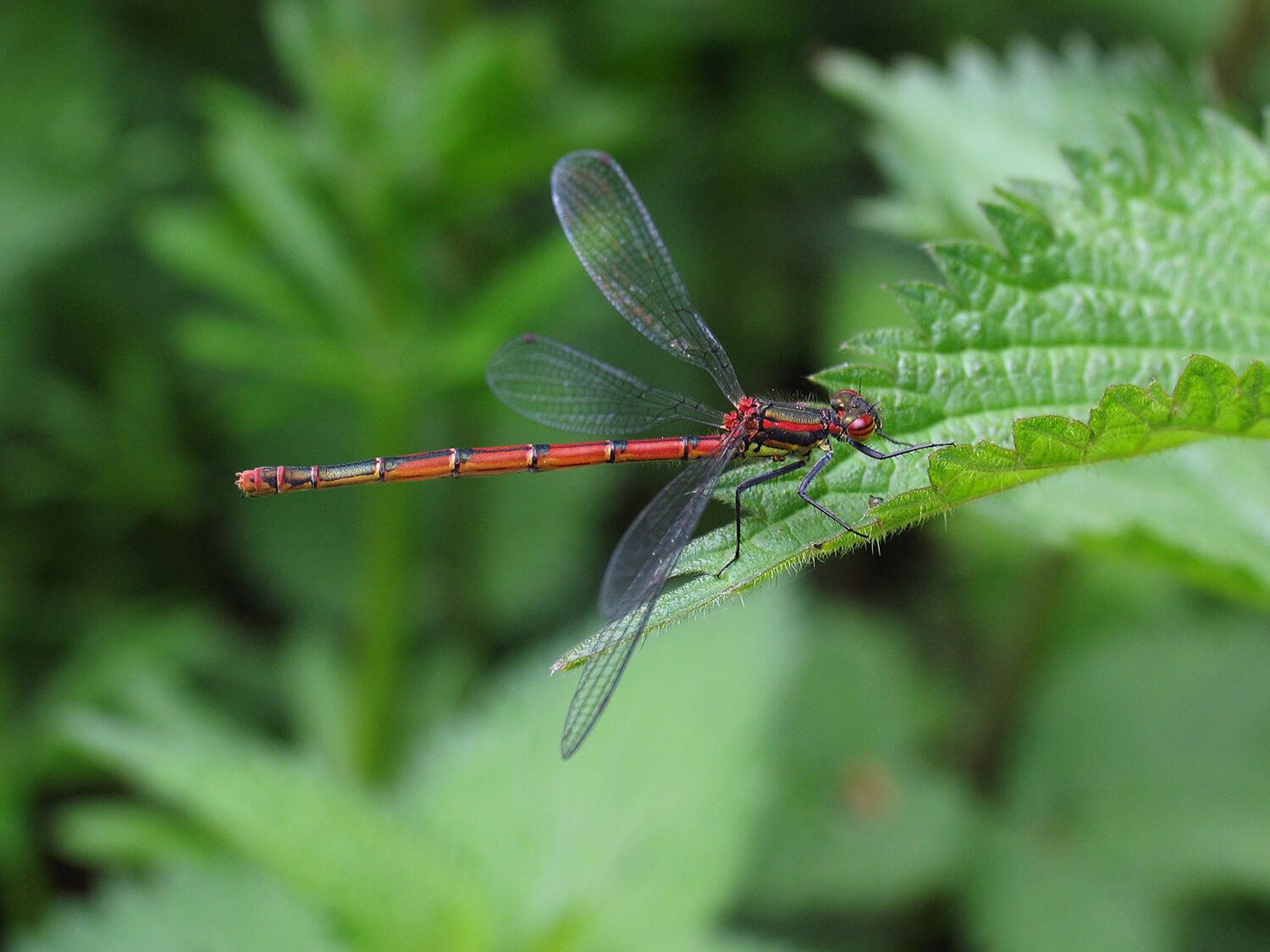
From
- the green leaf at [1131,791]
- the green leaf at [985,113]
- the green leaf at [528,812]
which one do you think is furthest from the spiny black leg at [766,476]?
the green leaf at [1131,791]

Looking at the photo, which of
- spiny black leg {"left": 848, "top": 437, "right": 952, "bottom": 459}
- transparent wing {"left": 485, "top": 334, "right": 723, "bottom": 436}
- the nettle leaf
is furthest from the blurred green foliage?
transparent wing {"left": 485, "top": 334, "right": 723, "bottom": 436}

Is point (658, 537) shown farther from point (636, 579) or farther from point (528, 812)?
point (528, 812)

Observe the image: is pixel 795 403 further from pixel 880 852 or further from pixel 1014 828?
pixel 1014 828

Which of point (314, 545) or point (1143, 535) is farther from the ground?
point (314, 545)

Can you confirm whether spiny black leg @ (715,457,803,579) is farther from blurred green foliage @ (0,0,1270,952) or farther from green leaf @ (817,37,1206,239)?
green leaf @ (817,37,1206,239)

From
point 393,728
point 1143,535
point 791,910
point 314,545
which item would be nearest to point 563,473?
point 314,545

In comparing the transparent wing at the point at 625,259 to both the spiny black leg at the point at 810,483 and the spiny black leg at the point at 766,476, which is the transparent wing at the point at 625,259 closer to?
the spiny black leg at the point at 766,476
